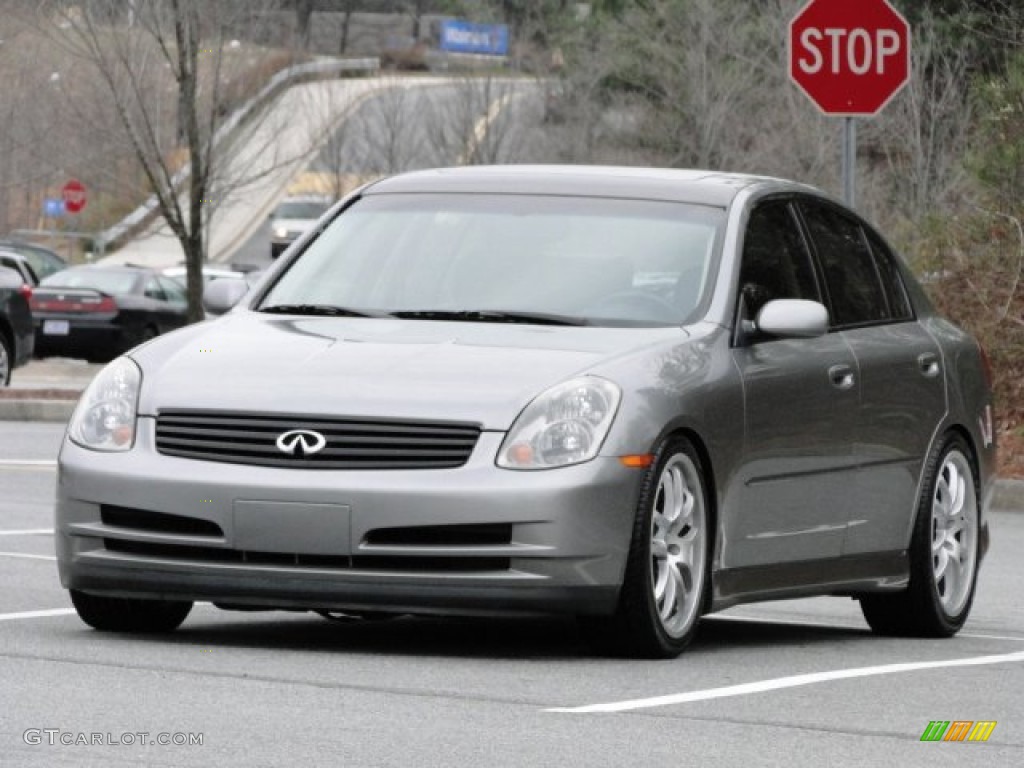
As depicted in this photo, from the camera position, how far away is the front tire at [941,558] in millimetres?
10672

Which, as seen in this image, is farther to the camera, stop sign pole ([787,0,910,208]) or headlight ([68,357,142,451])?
stop sign pole ([787,0,910,208])

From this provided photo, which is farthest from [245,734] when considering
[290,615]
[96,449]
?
[290,615]

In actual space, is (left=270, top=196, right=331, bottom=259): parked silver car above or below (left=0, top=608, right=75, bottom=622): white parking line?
below

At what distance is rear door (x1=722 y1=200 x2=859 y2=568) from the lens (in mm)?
9477

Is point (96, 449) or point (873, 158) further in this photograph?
point (873, 158)

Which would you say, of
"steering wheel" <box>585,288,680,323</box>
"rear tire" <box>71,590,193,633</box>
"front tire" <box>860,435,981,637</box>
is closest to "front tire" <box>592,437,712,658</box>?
"steering wheel" <box>585,288,680,323</box>

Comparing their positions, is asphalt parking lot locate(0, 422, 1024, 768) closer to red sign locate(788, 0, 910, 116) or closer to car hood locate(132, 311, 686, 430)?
car hood locate(132, 311, 686, 430)

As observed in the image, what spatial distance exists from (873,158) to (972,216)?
16.5 metres

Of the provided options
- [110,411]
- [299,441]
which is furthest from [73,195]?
[299,441]

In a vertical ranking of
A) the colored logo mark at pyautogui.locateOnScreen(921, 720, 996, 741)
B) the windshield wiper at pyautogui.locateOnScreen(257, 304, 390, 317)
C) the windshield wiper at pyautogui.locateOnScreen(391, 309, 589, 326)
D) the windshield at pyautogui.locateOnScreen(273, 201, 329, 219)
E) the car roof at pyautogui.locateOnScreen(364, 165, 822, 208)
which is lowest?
the windshield at pyautogui.locateOnScreen(273, 201, 329, 219)

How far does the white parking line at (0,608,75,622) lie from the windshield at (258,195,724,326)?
1.27m

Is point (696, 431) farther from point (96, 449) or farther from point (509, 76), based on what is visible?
point (509, 76)

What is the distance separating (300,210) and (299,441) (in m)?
63.7

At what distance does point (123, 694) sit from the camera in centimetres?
750
